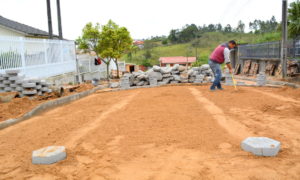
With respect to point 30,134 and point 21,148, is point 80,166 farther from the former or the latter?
point 30,134

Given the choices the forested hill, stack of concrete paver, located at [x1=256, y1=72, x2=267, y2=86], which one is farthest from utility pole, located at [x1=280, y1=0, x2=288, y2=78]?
the forested hill

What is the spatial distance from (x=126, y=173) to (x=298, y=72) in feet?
41.2

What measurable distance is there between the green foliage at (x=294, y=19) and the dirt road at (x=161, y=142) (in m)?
12.2

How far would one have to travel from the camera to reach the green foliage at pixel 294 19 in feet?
50.3

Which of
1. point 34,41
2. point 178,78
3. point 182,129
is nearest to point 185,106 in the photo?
point 182,129

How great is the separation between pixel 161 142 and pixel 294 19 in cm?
1622

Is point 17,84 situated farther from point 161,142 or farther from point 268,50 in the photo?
point 268,50

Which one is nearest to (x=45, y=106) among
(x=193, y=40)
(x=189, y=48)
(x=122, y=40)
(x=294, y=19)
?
(x=122, y=40)

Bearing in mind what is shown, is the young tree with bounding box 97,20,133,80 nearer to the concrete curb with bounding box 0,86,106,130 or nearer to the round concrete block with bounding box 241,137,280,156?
the concrete curb with bounding box 0,86,106,130

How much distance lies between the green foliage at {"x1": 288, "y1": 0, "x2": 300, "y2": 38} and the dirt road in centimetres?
1215

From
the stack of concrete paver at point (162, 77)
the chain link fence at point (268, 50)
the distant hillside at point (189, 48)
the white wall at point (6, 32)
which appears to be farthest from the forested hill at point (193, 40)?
the stack of concrete paver at point (162, 77)

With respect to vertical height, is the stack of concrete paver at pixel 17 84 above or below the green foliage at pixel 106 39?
below

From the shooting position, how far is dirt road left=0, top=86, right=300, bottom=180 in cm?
253

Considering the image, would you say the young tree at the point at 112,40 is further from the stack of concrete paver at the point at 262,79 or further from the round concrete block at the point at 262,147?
the round concrete block at the point at 262,147
